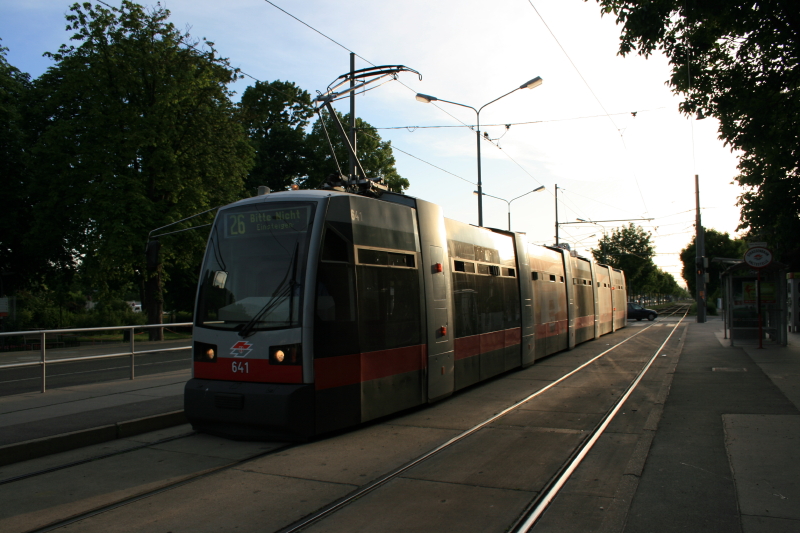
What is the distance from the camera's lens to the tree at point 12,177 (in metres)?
27.9

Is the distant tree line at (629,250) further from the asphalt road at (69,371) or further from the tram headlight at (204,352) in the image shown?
the tram headlight at (204,352)

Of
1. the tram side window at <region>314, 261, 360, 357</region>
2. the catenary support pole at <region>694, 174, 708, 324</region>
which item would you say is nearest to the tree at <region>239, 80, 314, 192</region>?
the catenary support pole at <region>694, 174, 708, 324</region>

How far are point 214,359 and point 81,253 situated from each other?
79.6 ft

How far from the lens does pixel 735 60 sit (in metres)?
13.0

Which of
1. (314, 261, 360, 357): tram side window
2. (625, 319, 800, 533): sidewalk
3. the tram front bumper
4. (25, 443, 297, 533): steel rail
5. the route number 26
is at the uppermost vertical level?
the route number 26

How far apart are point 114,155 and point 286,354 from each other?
2223 cm

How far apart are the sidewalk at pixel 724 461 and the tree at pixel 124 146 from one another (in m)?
21.7

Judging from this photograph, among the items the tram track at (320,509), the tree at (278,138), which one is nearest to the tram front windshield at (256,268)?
the tram track at (320,509)

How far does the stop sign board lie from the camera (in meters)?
16.9

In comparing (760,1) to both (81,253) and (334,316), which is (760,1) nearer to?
(334,316)

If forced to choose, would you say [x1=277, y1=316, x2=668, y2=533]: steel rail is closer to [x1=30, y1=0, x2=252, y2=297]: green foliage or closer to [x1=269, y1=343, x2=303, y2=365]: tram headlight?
[x1=269, y1=343, x2=303, y2=365]: tram headlight

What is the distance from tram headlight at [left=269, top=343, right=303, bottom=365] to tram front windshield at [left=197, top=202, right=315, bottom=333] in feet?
0.79

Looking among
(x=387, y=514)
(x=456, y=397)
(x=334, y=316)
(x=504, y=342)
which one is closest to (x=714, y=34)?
(x=504, y=342)

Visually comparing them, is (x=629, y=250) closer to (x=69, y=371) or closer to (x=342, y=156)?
(x=342, y=156)
